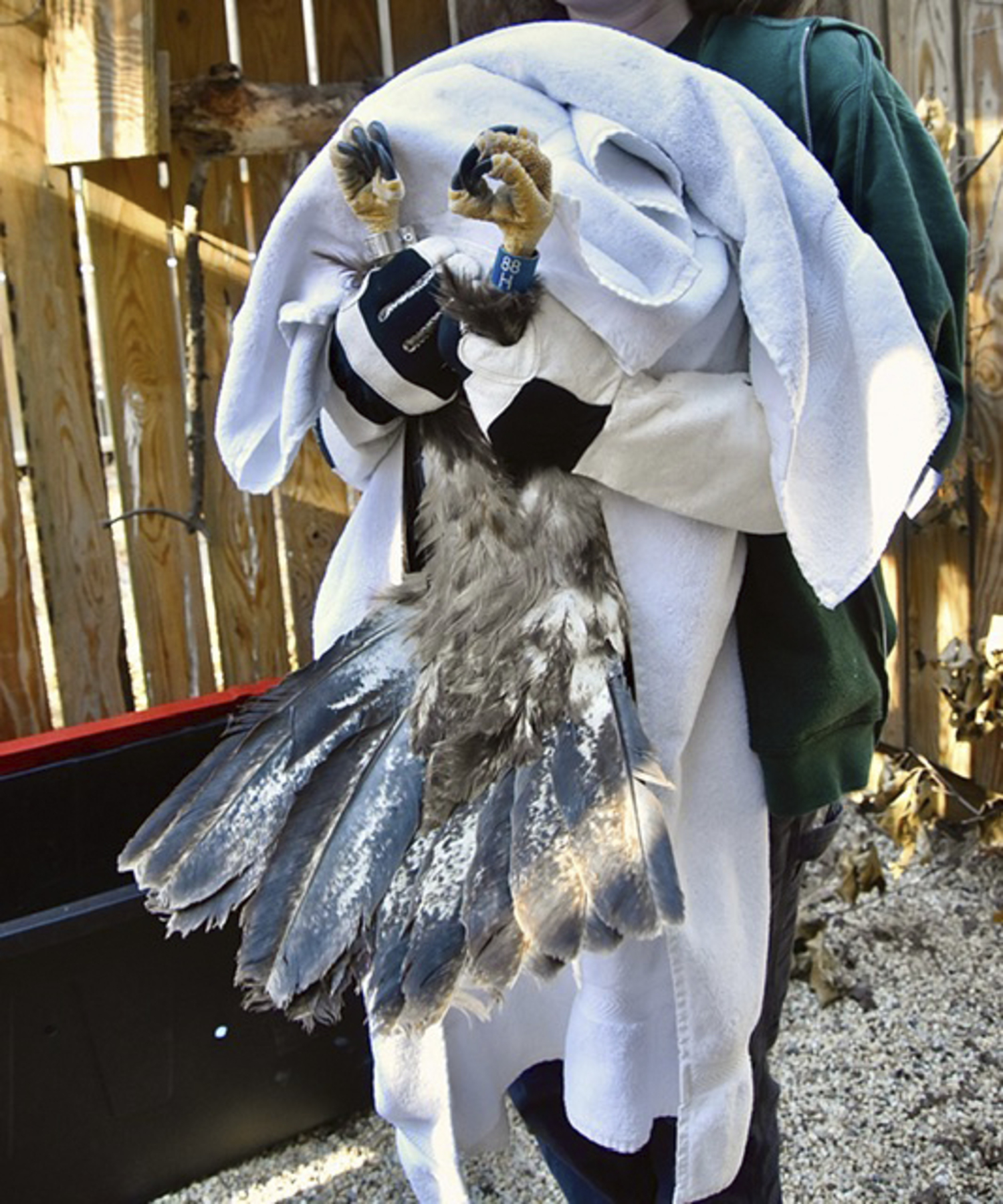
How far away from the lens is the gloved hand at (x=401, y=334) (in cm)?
115

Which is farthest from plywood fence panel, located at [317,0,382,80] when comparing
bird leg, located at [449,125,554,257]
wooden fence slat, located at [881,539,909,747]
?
bird leg, located at [449,125,554,257]

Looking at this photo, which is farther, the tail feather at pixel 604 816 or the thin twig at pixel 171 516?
the thin twig at pixel 171 516

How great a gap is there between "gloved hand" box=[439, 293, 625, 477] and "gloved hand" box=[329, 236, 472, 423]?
5cm

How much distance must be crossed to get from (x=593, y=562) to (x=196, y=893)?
0.52m

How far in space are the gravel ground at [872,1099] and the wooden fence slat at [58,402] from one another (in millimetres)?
1225

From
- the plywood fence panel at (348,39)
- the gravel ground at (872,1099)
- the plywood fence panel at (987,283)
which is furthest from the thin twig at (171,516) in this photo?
the plywood fence panel at (987,283)

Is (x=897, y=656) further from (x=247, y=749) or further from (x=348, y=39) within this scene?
(x=247, y=749)

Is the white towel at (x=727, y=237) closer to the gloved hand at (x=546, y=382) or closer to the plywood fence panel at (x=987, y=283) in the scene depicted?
the gloved hand at (x=546, y=382)

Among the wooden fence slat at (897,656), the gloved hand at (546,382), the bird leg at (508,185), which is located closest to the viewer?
the bird leg at (508,185)

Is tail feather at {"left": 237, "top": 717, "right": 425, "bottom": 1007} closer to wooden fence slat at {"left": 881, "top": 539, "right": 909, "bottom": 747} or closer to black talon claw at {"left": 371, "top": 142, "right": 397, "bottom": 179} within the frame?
black talon claw at {"left": 371, "top": 142, "right": 397, "bottom": 179}

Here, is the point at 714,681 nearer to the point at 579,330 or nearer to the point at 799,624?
the point at 799,624

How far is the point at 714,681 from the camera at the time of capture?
1244 mm

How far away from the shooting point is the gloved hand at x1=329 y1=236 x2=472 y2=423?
3.78ft

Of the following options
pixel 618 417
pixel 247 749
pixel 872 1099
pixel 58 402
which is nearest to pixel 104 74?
pixel 58 402
